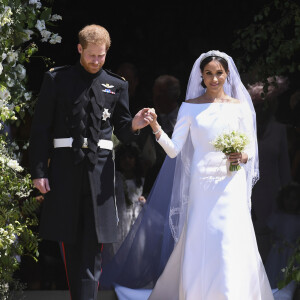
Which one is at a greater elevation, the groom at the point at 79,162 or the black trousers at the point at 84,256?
the groom at the point at 79,162

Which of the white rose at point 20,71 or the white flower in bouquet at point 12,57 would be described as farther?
the white rose at point 20,71

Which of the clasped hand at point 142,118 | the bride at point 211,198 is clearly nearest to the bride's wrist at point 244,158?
the bride at point 211,198

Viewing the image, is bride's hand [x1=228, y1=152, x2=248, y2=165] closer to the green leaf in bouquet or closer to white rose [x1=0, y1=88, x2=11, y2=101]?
white rose [x1=0, y1=88, x2=11, y2=101]

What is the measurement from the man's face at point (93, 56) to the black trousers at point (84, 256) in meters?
0.71

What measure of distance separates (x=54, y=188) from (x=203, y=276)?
4.30ft

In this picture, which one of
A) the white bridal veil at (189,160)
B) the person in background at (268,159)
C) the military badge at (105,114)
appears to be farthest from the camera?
the person in background at (268,159)

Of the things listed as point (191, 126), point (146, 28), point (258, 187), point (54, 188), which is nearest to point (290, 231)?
point (258, 187)

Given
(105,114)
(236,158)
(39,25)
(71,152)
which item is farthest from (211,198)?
(39,25)

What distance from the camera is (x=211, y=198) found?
582cm

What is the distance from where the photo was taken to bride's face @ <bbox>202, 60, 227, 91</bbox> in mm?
5906

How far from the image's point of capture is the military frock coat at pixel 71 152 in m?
5.25

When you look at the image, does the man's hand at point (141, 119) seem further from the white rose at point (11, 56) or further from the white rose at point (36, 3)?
the white rose at point (36, 3)

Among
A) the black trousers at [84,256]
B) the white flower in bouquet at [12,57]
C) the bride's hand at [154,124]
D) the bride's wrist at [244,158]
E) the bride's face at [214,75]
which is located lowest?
the black trousers at [84,256]

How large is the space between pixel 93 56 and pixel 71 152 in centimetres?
67
